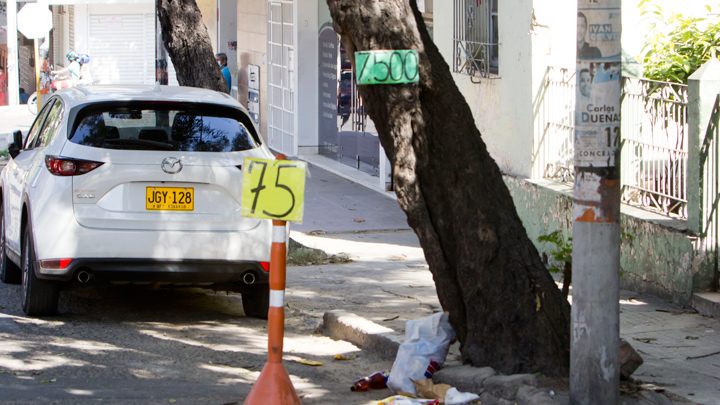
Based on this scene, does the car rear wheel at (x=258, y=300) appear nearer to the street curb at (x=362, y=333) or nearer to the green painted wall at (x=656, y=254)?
the street curb at (x=362, y=333)

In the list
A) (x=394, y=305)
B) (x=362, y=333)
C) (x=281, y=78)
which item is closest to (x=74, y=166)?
(x=362, y=333)

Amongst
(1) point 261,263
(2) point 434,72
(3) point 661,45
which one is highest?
(3) point 661,45

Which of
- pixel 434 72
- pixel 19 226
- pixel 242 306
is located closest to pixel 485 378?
pixel 434 72

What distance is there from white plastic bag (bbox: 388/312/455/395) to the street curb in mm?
618

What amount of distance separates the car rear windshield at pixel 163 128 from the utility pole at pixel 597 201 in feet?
10.5

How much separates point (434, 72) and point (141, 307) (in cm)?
372

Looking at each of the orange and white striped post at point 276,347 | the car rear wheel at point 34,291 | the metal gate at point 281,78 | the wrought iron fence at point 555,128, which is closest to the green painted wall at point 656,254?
the wrought iron fence at point 555,128

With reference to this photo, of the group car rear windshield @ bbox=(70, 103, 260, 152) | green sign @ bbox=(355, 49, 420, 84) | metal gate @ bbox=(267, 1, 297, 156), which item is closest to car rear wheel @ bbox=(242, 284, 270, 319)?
car rear windshield @ bbox=(70, 103, 260, 152)

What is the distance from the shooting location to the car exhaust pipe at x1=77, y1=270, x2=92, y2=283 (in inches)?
253

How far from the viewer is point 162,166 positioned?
21.2 ft

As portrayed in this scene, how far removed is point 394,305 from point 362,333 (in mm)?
1266

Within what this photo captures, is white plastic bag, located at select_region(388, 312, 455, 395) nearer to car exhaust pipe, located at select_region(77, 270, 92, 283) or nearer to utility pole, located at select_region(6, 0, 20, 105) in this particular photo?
car exhaust pipe, located at select_region(77, 270, 92, 283)

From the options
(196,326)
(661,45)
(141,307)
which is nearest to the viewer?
(196,326)

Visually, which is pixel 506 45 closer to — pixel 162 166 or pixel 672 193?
pixel 672 193
